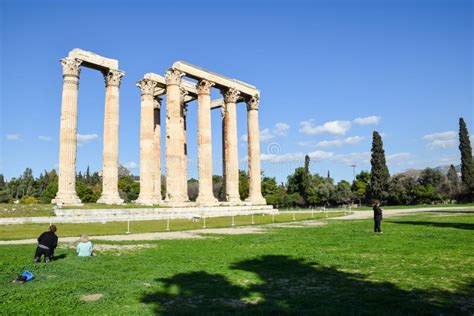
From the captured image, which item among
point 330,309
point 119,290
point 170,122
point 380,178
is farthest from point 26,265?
point 380,178

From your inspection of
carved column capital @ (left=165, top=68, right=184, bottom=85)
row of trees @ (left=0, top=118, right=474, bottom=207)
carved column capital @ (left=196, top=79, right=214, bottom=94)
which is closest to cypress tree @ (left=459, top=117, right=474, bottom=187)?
row of trees @ (left=0, top=118, right=474, bottom=207)

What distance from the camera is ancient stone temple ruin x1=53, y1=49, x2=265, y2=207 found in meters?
39.2

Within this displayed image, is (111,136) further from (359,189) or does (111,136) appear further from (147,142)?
(359,189)

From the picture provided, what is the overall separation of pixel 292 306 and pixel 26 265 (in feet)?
31.4

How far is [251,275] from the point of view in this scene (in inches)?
443

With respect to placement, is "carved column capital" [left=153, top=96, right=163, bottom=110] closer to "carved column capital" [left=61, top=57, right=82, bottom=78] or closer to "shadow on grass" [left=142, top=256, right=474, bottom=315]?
"carved column capital" [left=61, top=57, right=82, bottom=78]

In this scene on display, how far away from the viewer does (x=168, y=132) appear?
152ft

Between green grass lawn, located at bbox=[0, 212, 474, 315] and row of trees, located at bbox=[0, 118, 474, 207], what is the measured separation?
71005 millimetres

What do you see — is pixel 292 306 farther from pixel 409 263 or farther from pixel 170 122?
pixel 170 122

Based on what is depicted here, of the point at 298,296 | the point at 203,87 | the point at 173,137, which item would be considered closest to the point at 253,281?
the point at 298,296

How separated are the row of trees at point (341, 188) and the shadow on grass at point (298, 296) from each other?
2962 inches

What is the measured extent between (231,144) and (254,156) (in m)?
4.09

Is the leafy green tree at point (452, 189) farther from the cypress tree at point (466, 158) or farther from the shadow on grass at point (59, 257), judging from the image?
the shadow on grass at point (59, 257)

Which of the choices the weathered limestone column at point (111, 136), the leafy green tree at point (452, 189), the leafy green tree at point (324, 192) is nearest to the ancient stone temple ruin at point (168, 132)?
Answer: the weathered limestone column at point (111, 136)
